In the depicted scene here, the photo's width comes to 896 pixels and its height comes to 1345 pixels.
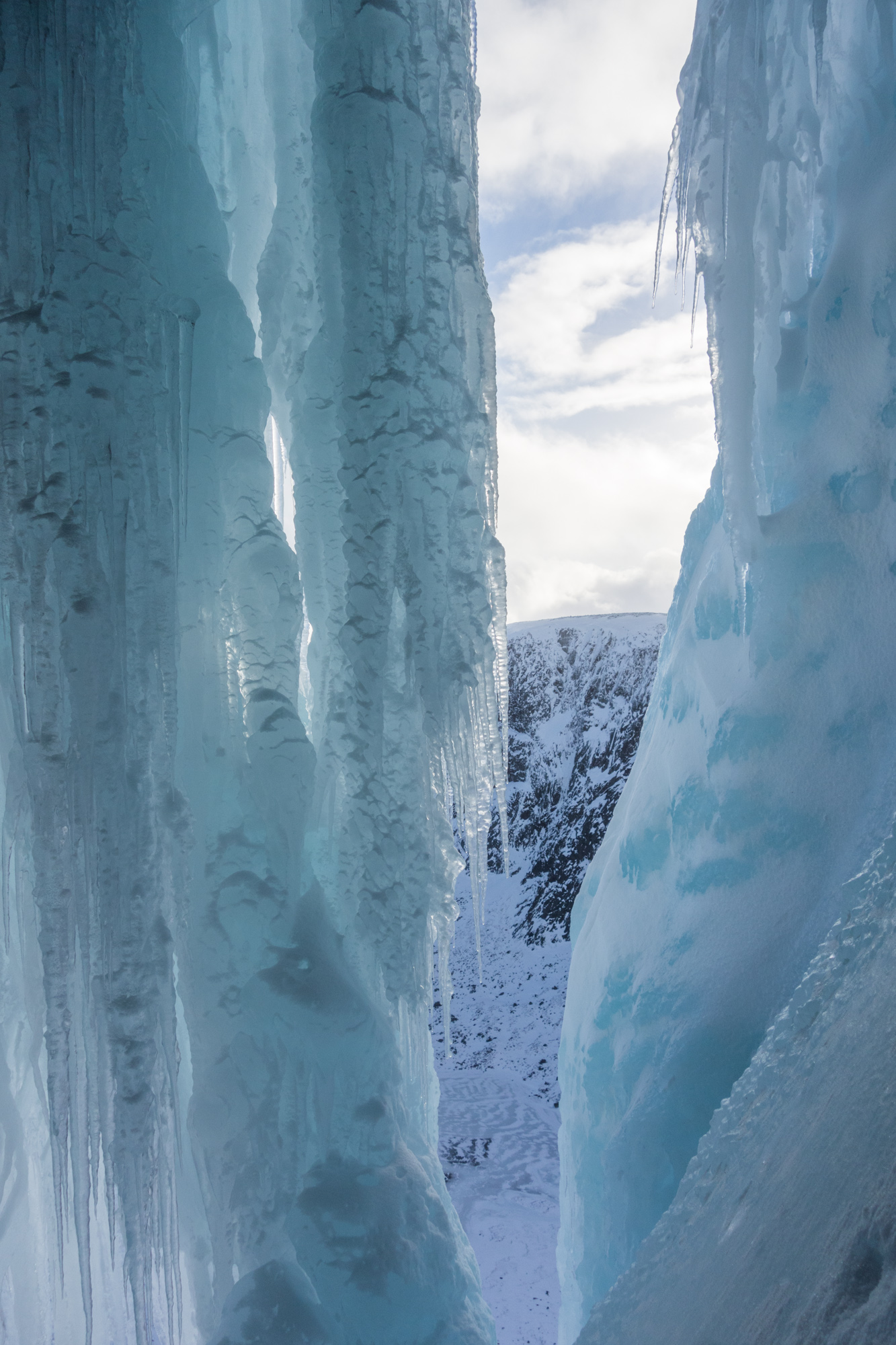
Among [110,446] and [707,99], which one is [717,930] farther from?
[707,99]

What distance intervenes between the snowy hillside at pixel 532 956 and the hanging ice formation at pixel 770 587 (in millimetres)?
4777

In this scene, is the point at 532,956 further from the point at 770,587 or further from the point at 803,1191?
the point at 803,1191

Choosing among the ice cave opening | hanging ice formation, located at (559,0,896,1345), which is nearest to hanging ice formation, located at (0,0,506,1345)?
the ice cave opening

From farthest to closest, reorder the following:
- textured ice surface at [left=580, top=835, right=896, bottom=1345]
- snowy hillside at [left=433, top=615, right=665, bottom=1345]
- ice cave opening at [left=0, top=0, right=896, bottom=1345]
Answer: snowy hillside at [left=433, top=615, right=665, bottom=1345] < ice cave opening at [left=0, top=0, right=896, bottom=1345] < textured ice surface at [left=580, top=835, right=896, bottom=1345]

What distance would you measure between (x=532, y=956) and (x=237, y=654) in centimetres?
1244

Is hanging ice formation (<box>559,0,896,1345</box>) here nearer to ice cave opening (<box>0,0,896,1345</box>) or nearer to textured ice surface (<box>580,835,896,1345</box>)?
ice cave opening (<box>0,0,896,1345</box>)

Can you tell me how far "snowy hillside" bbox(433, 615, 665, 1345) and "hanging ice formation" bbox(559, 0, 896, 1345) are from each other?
4777mm

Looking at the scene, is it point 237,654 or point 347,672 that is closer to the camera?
point 237,654

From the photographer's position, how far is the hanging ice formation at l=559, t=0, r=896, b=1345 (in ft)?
7.79

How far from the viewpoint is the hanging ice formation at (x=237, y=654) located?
7.76 ft

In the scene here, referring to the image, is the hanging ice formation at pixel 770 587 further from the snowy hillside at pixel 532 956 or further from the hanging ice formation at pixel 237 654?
the snowy hillside at pixel 532 956

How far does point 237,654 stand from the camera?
110 inches

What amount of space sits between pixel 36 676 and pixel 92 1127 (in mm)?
1411

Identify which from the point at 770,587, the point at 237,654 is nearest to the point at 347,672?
the point at 237,654
